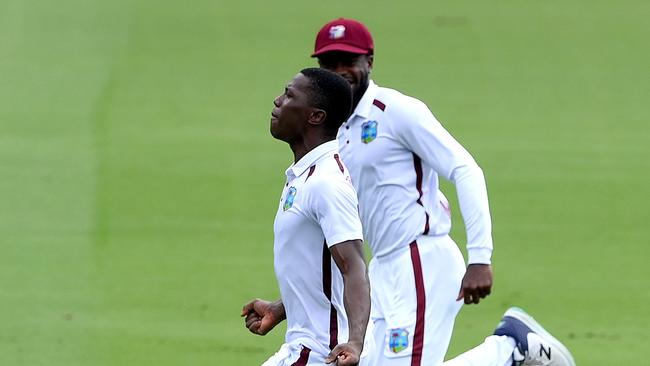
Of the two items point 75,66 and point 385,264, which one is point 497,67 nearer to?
point 75,66

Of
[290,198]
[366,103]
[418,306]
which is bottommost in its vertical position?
[418,306]

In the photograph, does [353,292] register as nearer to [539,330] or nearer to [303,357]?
[303,357]

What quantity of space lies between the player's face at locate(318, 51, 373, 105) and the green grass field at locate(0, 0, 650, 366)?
9.20 feet

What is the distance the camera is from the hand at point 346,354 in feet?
17.5

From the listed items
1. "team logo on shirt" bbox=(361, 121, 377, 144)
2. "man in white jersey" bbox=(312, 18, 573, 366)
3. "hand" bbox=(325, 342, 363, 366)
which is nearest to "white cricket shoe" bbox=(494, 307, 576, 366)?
"man in white jersey" bbox=(312, 18, 573, 366)

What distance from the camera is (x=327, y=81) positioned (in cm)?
597

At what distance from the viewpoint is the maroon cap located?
277 inches

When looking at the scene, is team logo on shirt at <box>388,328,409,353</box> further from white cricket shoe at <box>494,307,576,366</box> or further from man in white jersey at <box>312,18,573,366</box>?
white cricket shoe at <box>494,307,576,366</box>

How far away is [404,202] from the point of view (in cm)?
700

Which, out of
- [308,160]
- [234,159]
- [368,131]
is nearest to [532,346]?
[368,131]

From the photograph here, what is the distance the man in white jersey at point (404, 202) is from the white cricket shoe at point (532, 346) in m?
0.27

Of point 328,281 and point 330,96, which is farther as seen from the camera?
point 330,96

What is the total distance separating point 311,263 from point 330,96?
2.36ft

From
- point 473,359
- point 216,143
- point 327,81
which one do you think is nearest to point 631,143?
point 216,143
